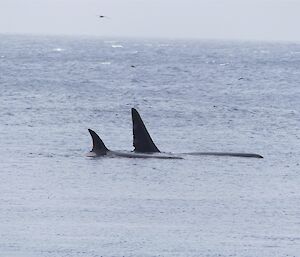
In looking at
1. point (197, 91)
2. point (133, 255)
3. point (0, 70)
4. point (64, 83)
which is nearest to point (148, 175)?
point (133, 255)

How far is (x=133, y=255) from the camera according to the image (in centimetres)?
2158

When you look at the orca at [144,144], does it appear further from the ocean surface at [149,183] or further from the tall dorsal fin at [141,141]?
the ocean surface at [149,183]

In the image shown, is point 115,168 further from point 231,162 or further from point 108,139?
point 108,139

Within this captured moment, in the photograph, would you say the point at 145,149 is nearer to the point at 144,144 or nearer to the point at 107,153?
the point at 144,144

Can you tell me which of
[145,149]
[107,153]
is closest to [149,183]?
[107,153]

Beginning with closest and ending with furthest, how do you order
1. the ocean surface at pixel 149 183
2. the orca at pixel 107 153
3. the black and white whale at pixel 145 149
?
1. the ocean surface at pixel 149 183
2. the orca at pixel 107 153
3. the black and white whale at pixel 145 149

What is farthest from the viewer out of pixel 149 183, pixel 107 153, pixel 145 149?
pixel 145 149

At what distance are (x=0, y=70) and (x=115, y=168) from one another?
68.1 metres

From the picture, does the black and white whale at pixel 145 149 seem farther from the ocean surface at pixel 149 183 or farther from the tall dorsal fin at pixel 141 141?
the ocean surface at pixel 149 183

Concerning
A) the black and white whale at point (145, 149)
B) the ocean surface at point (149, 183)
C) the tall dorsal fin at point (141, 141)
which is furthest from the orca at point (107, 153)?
the tall dorsal fin at point (141, 141)

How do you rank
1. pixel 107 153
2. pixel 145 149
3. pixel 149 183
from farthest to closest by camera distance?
1. pixel 145 149
2. pixel 107 153
3. pixel 149 183

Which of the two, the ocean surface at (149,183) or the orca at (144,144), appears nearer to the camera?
the ocean surface at (149,183)

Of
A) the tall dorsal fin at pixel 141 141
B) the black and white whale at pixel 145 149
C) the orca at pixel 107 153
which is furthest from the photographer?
the tall dorsal fin at pixel 141 141

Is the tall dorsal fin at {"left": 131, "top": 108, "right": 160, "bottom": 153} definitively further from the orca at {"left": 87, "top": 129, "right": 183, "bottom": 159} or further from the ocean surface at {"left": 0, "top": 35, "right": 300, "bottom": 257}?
the ocean surface at {"left": 0, "top": 35, "right": 300, "bottom": 257}
